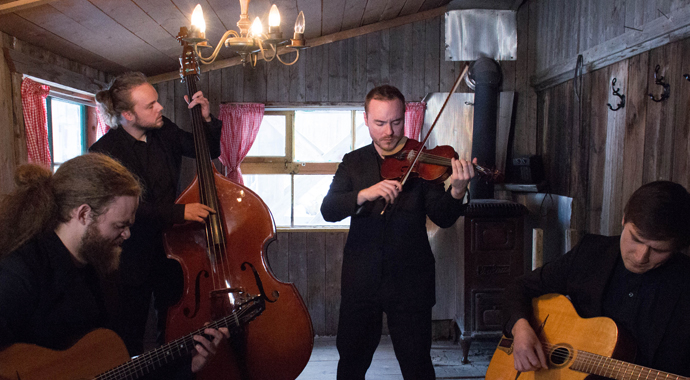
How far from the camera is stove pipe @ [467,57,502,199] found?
12.1 feet

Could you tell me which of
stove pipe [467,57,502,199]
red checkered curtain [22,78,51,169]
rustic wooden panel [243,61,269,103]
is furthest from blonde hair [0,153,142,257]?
stove pipe [467,57,502,199]

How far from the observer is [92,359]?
136 centimetres

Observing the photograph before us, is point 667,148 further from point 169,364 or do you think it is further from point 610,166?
point 169,364

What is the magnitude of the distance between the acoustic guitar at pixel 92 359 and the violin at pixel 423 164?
2.46ft

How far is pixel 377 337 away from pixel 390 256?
336mm

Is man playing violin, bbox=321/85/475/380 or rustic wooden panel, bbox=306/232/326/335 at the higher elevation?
man playing violin, bbox=321/85/475/380

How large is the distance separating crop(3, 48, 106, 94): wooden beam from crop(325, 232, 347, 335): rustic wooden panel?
2040 millimetres

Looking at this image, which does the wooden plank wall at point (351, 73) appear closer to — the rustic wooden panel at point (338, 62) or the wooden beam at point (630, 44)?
the rustic wooden panel at point (338, 62)

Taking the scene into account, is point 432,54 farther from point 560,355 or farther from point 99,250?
point 99,250

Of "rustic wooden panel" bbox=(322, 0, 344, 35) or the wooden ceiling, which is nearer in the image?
the wooden ceiling

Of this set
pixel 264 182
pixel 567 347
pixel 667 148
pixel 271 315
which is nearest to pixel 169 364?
pixel 271 315

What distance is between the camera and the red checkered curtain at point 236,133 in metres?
3.86

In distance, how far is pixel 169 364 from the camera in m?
1.50

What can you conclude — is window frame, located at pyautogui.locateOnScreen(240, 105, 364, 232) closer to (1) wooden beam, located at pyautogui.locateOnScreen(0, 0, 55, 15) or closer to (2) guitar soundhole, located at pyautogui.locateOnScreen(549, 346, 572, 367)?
(1) wooden beam, located at pyautogui.locateOnScreen(0, 0, 55, 15)
